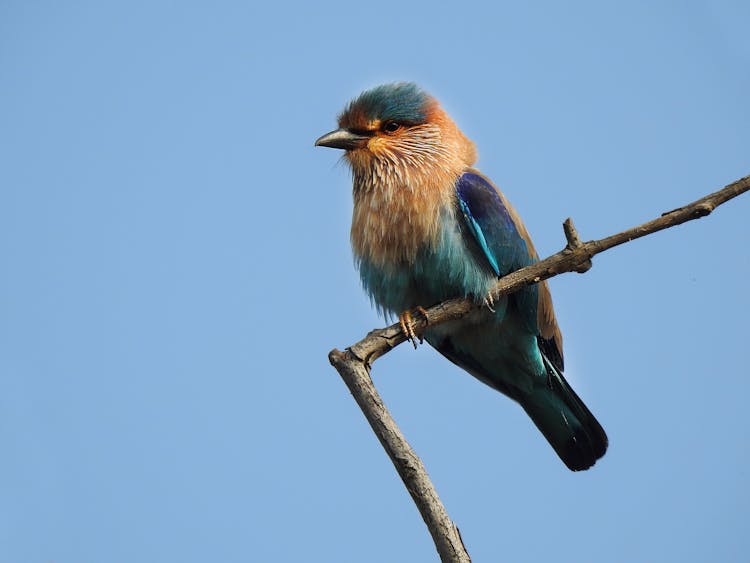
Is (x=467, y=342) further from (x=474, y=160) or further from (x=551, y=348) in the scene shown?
(x=474, y=160)

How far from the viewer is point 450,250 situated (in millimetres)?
4672

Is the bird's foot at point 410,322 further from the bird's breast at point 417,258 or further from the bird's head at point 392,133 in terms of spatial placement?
the bird's head at point 392,133

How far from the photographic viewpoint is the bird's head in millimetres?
5195

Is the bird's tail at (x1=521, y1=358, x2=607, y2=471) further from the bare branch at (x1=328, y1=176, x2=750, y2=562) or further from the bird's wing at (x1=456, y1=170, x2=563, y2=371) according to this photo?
A: the bare branch at (x1=328, y1=176, x2=750, y2=562)

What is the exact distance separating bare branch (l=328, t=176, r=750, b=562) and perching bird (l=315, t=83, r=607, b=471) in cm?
38

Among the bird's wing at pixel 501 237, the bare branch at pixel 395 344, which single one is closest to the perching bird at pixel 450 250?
the bird's wing at pixel 501 237

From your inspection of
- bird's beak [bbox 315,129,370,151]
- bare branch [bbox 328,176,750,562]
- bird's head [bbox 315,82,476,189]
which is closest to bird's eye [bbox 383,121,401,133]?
bird's head [bbox 315,82,476,189]

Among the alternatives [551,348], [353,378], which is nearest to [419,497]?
[353,378]

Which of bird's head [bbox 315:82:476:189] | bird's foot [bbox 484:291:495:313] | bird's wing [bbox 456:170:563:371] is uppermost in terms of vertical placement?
bird's head [bbox 315:82:476:189]

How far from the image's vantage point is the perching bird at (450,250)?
15.6ft

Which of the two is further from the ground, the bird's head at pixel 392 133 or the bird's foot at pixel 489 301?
the bird's head at pixel 392 133

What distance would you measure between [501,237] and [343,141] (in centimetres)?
113

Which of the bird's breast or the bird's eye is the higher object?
the bird's eye

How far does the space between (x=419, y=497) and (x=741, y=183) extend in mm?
1857
